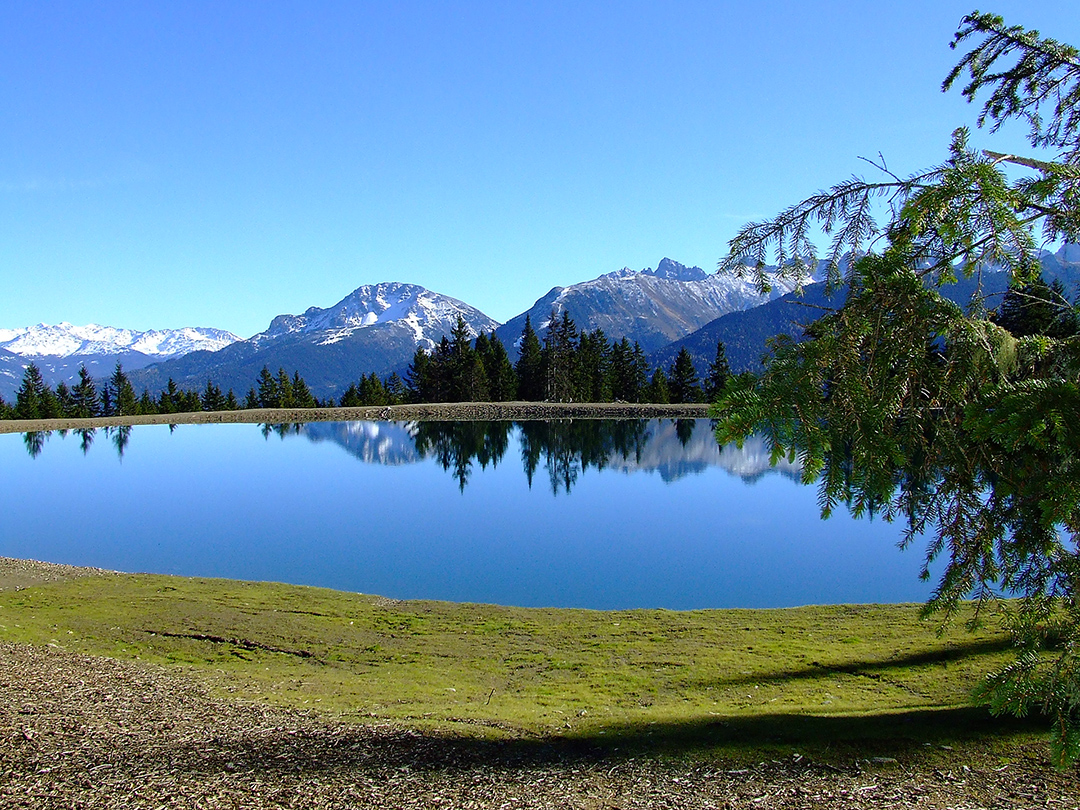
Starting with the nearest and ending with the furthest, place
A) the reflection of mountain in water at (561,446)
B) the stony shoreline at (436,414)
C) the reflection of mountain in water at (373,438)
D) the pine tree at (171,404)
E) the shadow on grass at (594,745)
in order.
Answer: the shadow on grass at (594,745)
the reflection of mountain in water at (561,446)
the reflection of mountain in water at (373,438)
the stony shoreline at (436,414)
the pine tree at (171,404)

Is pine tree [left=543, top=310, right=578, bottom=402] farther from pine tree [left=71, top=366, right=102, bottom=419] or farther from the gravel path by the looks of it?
the gravel path

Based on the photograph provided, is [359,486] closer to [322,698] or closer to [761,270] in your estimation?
[322,698]

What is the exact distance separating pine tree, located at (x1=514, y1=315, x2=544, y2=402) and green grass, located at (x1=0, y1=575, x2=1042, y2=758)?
6847cm

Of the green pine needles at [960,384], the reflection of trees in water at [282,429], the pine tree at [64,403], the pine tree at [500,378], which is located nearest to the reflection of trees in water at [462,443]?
the pine tree at [500,378]

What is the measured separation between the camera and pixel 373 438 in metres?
60.6

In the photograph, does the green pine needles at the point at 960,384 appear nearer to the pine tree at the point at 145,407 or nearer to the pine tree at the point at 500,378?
the pine tree at the point at 500,378

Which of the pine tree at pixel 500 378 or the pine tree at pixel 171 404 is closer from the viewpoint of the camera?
the pine tree at pixel 500 378

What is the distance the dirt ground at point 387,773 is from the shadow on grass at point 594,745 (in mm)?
28

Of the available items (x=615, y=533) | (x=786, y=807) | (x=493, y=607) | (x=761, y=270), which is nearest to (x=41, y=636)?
(x=493, y=607)

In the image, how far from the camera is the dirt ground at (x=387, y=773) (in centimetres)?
566

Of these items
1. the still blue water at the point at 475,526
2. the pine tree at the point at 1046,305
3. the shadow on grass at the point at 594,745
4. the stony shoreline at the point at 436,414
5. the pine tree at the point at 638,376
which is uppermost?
the pine tree at the point at 638,376

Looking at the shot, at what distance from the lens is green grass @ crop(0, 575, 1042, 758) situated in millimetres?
7359

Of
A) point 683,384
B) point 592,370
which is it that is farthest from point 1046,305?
point 683,384

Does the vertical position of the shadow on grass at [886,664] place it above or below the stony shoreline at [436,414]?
below
